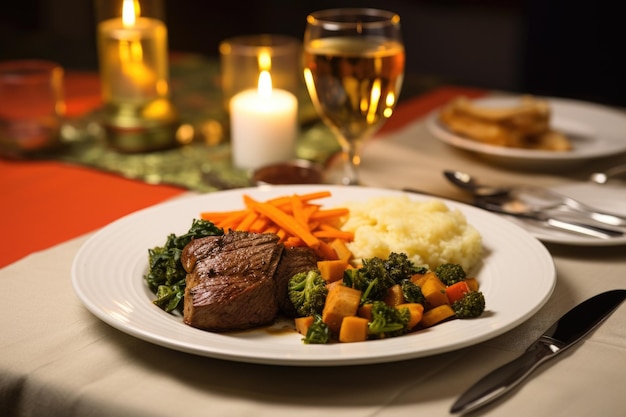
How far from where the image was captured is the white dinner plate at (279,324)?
143cm

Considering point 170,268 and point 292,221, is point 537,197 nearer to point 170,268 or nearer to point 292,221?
point 292,221

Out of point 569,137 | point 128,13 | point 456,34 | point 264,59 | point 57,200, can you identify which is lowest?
point 456,34

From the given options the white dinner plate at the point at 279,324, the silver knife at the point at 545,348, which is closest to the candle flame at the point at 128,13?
the white dinner plate at the point at 279,324

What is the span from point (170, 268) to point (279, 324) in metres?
0.29

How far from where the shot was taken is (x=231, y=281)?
5.45ft

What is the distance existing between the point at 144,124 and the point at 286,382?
2020 millimetres

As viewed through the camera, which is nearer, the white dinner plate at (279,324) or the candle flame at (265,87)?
the white dinner plate at (279,324)

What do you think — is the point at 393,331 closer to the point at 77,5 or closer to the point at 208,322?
the point at 208,322

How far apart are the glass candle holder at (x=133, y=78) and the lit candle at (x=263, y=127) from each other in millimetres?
362

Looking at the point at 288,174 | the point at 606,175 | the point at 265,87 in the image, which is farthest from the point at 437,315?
the point at 265,87

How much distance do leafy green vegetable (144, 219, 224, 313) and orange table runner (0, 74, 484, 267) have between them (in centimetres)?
57

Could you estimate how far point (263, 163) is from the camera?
3.14 m

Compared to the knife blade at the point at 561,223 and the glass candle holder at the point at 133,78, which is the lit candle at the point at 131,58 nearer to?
the glass candle holder at the point at 133,78

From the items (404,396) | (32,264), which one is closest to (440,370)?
(404,396)
